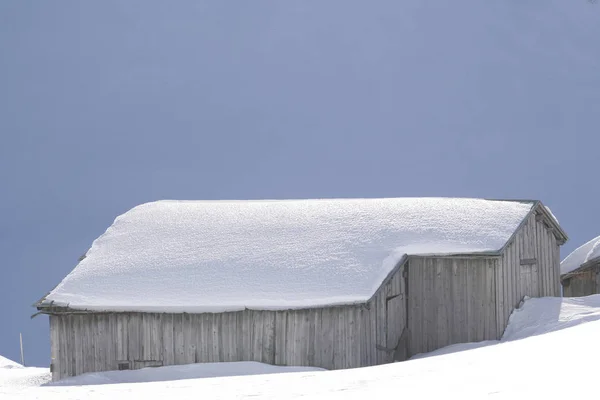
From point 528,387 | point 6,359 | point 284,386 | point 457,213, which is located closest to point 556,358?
point 528,387

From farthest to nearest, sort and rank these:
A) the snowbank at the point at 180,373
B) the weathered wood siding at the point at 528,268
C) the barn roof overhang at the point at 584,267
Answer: the barn roof overhang at the point at 584,267 → the weathered wood siding at the point at 528,268 → the snowbank at the point at 180,373

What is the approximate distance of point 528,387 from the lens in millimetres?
6719

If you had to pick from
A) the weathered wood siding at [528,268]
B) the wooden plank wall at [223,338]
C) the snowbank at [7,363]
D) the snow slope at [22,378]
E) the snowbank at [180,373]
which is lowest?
the snowbank at [7,363]

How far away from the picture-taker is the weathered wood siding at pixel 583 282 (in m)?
29.5

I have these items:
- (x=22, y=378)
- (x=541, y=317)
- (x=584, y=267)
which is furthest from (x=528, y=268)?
(x=22, y=378)

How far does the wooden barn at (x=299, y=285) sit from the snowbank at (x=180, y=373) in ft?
0.79

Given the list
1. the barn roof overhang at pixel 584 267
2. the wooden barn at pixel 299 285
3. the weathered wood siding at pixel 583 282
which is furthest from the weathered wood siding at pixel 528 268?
the weathered wood siding at pixel 583 282

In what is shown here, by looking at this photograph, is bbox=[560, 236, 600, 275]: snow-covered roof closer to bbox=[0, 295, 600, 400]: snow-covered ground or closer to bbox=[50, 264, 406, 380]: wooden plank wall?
bbox=[50, 264, 406, 380]: wooden plank wall

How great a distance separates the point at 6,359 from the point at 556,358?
28.2 metres

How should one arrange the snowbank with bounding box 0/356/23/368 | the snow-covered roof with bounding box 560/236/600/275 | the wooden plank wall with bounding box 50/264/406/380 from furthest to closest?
the snow-covered roof with bounding box 560/236/600/275, the snowbank with bounding box 0/356/23/368, the wooden plank wall with bounding box 50/264/406/380

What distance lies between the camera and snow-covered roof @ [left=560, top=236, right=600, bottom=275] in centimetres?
2984

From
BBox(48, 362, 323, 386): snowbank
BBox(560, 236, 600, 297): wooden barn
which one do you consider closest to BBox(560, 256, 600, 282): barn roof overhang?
BBox(560, 236, 600, 297): wooden barn

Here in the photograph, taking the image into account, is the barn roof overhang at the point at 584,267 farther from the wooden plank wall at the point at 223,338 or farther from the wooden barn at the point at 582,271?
the wooden plank wall at the point at 223,338

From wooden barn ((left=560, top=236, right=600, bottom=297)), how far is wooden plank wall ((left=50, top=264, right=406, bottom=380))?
48.3ft
